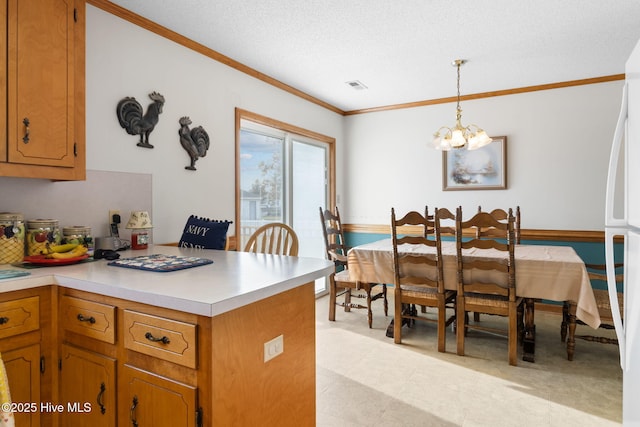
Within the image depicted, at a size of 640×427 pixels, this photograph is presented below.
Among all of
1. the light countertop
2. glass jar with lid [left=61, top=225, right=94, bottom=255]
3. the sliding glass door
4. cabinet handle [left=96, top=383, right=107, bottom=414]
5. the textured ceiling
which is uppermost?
the textured ceiling

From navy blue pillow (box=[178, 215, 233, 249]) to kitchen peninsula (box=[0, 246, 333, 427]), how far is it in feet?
2.17

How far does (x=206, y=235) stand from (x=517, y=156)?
3659 millimetres

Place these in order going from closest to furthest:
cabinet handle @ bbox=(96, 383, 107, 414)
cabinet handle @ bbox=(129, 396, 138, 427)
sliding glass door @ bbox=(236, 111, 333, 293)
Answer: cabinet handle @ bbox=(129, 396, 138, 427) → cabinet handle @ bbox=(96, 383, 107, 414) → sliding glass door @ bbox=(236, 111, 333, 293)

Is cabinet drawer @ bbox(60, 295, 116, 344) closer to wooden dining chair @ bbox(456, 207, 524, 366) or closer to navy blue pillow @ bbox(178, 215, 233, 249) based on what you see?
navy blue pillow @ bbox(178, 215, 233, 249)

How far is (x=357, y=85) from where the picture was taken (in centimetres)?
415

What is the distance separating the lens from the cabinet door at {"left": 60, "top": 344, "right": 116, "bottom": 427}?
1394mm

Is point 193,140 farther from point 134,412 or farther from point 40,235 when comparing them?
point 134,412

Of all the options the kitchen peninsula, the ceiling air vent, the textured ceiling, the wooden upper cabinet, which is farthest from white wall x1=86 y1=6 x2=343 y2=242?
the kitchen peninsula

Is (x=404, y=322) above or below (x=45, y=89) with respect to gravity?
below

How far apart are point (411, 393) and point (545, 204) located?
294 cm

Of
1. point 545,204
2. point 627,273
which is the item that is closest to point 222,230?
point 627,273

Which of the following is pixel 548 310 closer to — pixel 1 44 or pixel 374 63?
pixel 374 63

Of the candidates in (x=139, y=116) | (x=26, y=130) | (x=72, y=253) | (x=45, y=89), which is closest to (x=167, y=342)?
(x=72, y=253)

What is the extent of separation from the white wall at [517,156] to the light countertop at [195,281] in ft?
11.2
